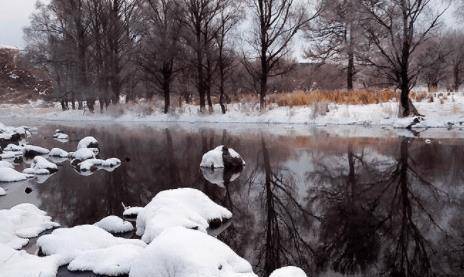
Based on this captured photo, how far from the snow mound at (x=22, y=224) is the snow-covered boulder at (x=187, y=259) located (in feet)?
9.03

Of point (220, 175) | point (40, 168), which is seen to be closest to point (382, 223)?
point (220, 175)

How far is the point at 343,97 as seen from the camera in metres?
25.3

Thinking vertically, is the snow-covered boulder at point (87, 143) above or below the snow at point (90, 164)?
above

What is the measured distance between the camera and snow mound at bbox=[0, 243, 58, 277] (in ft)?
16.9

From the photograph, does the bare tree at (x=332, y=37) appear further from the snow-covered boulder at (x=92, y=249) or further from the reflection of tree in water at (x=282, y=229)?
the snow-covered boulder at (x=92, y=249)

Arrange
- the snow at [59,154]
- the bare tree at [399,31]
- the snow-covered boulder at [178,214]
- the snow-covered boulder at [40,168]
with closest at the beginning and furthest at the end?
the snow-covered boulder at [178,214] < the snow-covered boulder at [40,168] < the snow at [59,154] < the bare tree at [399,31]

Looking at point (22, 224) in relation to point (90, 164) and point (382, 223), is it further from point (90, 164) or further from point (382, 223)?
point (90, 164)

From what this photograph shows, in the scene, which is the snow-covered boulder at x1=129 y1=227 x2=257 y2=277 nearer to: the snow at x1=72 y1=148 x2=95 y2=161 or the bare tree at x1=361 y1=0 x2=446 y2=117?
the snow at x1=72 y1=148 x2=95 y2=161

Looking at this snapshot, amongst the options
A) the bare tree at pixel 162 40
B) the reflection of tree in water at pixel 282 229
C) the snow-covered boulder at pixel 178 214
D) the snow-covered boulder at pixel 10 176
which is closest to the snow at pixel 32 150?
the snow-covered boulder at pixel 10 176

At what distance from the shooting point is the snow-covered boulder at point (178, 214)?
21.5 feet

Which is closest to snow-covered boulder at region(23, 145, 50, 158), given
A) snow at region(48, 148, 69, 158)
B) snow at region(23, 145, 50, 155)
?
snow at region(23, 145, 50, 155)

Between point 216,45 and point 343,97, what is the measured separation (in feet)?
35.8

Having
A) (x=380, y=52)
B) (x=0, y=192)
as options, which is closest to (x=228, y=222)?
(x=0, y=192)

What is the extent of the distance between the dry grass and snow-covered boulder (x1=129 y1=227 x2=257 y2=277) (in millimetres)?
20438
